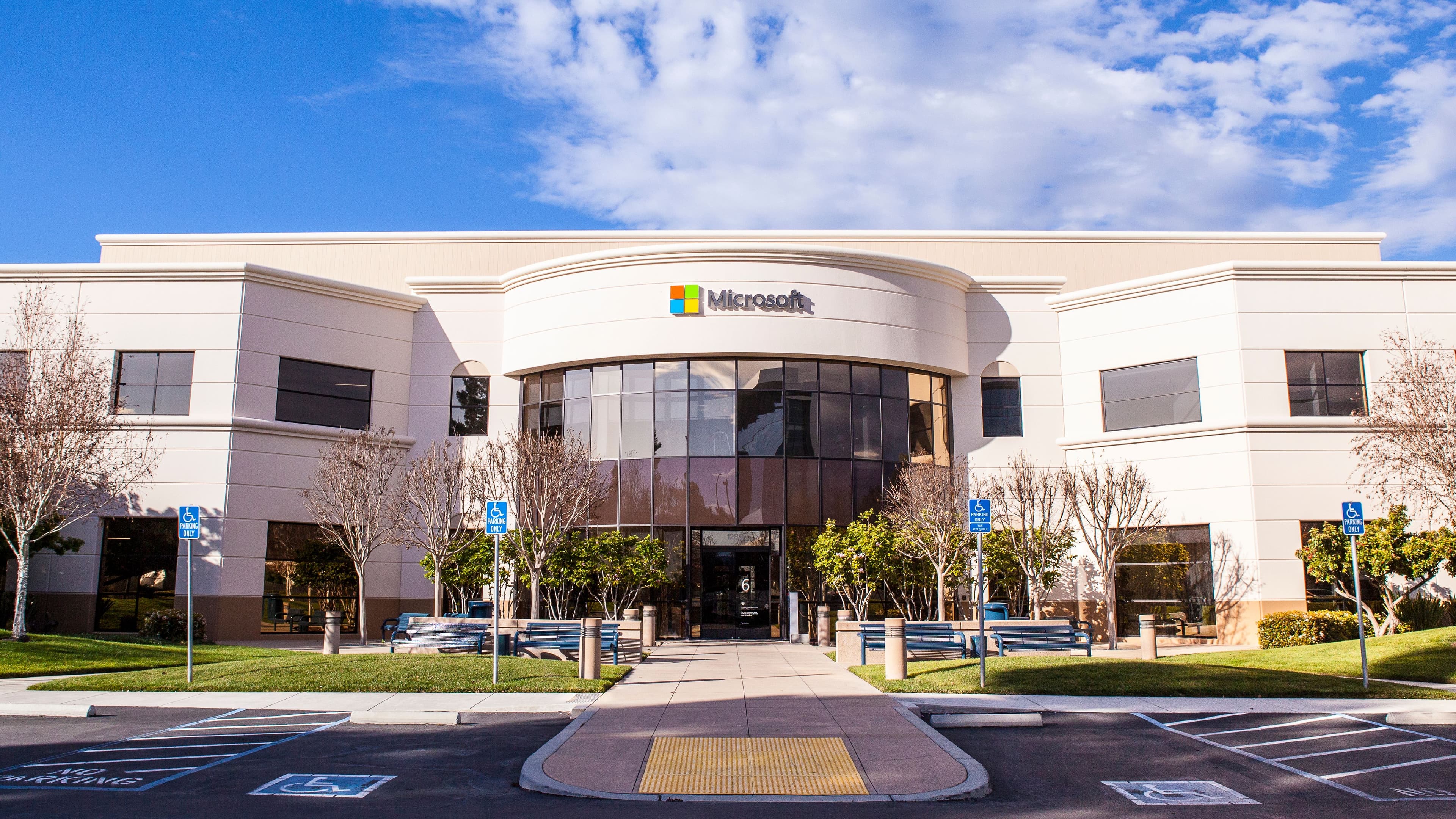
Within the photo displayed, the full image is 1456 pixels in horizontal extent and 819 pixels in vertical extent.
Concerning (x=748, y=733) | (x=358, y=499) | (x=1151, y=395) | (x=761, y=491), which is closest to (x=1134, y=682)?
(x=748, y=733)

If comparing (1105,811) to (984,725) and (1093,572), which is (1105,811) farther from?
(1093,572)

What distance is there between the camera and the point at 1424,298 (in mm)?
25344

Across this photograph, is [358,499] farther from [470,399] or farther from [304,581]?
[470,399]

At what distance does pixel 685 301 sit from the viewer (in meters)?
26.3

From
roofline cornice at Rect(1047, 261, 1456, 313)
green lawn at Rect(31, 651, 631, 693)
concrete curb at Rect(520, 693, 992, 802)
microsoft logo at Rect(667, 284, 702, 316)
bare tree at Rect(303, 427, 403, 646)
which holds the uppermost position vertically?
roofline cornice at Rect(1047, 261, 1456, 313)

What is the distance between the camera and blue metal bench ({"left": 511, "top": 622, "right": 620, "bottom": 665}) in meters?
19.7

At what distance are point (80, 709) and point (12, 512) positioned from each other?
35.2ft

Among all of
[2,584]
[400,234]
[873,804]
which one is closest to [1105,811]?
[873,804]

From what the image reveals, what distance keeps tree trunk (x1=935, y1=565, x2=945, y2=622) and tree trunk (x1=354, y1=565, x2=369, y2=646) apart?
13771 mm

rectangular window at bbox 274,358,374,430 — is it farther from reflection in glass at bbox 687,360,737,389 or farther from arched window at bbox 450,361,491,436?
reflection in glass at bbox 687,360,737,389

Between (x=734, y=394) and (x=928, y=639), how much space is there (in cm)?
917

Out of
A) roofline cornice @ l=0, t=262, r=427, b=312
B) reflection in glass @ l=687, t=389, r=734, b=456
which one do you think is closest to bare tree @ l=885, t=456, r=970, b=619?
reflection in glass @ l=687, t=389, r=734, b=456

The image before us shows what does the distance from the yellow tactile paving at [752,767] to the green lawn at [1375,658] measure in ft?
33.3

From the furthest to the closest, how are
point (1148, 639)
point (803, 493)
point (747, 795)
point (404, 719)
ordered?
point (803, 493) → point (1148, 639) → point (404, 719) → point (747, 795)
